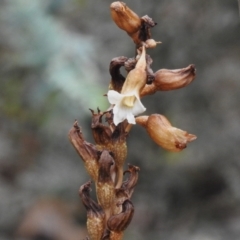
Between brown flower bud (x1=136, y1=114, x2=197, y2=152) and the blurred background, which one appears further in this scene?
the blurred background

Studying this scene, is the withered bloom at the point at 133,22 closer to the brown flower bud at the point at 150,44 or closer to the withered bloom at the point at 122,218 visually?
the brown flower bud at the point at 150,44

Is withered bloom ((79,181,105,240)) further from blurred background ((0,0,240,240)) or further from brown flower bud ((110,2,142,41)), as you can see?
blurred background ((0,0,240,240))

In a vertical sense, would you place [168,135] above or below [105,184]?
above

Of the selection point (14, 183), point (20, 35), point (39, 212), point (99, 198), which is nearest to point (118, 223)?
point (99, 198)

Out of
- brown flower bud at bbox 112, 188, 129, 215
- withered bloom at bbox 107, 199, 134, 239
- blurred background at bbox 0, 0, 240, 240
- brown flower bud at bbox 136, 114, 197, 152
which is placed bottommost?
withered bloom at bbox 107, 199, 134, 239

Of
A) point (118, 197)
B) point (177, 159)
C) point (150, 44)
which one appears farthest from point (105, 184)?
point (177, 159)

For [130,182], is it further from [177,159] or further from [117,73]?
[177,159]

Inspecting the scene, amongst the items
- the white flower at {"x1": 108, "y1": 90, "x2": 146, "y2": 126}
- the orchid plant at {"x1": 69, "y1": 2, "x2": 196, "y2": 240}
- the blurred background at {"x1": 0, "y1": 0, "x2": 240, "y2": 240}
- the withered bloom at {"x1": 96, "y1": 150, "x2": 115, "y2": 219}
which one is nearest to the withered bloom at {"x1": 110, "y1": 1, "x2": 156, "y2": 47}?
the orchid plant at {"x1": 69, "y1": 2, "x2": 196, "y2": 240}
